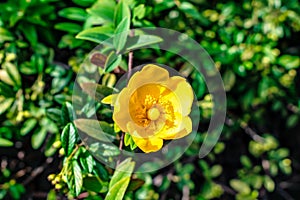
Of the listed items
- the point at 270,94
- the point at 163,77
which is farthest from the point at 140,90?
the point at 270,94

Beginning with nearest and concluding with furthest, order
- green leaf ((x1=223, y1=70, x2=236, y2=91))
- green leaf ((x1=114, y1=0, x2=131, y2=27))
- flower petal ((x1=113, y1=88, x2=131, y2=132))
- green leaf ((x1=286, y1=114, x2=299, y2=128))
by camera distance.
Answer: flower petal ((x1=113, y1=88, x2=131, y2=132))
green leaf ((x1=114, y1=0, x2=131, y2=27))
green leaf ((x1=223, y1=70, x2=236, y2=91))
green leaf ((x1=286, y1=114, x2=299, y2=128))

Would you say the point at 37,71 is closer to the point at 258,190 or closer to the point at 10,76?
the point at 10,76

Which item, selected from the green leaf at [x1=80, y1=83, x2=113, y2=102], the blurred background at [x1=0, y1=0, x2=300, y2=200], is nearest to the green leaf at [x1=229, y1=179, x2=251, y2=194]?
the blurred background at [x1=0, y1=0, x2=300, y2=200]

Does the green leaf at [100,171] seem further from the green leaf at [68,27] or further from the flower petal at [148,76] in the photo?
the green leaf at [68,27]

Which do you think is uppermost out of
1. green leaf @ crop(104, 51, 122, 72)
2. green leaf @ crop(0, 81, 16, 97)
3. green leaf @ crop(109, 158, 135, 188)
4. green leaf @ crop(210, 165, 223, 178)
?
green leaf @ crop(104, 51, 122, 72)

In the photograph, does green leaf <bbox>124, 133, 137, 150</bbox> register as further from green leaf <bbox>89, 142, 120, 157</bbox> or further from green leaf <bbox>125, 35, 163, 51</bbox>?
green leaf <bbox>125, 35, 163, 51</bbox>

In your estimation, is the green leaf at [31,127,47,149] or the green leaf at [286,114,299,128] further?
the green leaf at [286,114,299,128]

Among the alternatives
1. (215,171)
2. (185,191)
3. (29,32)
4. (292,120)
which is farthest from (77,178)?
(292,120)

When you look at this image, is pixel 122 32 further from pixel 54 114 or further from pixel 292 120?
pixel 292 120
